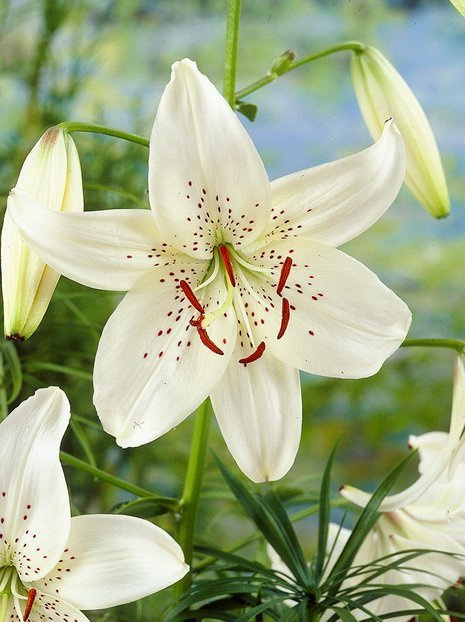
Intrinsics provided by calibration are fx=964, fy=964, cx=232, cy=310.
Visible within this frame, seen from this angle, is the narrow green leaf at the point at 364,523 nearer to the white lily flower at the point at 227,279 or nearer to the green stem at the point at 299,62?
the white lily flower at the point at 227,279

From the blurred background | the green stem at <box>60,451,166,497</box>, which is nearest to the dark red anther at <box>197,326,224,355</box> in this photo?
the green stem at <box>60,451,166,497</box>

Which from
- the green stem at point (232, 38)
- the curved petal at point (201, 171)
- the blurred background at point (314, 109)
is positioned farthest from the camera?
the blurred background at point (314, 109)

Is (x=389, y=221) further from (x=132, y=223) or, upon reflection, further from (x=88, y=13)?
(x=132, y=223)

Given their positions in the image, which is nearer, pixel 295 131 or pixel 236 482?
pixel 236 482

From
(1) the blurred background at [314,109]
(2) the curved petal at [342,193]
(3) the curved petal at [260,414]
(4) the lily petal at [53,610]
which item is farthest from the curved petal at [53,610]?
(1) the blurred background at [314,109]

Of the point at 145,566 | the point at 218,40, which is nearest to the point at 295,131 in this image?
the point at 218,40

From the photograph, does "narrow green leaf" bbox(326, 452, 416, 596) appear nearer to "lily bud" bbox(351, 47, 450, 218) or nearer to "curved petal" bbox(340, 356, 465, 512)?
"curved petal" bbox(340, 356, 465, 512)
